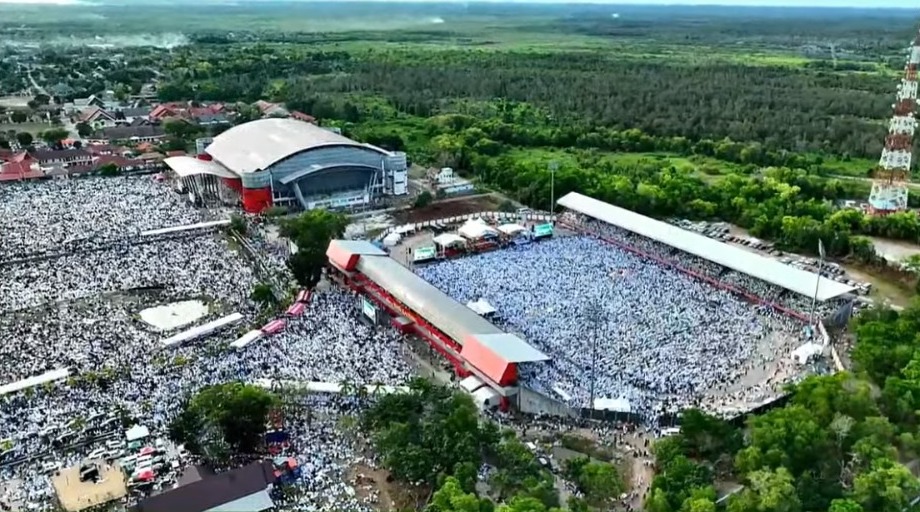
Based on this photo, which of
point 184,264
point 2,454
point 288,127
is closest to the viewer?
point 2,454

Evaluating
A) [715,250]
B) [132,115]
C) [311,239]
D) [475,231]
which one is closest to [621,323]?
[715,250]

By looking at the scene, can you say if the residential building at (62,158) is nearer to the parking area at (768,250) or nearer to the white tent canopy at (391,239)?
the white tent canopy at (391,239)

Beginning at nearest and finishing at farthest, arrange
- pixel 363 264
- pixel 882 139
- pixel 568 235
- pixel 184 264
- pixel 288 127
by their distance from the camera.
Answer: pixel 363 264
pixel 184 264
pixel 568 235
pixel 288 127
pixel 882 139

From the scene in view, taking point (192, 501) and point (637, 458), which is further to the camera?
point (637, 458)

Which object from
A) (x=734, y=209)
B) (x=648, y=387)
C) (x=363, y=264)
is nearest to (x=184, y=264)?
(x=363, y=264)

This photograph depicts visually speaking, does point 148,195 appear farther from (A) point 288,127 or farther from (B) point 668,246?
(B) point 668,246

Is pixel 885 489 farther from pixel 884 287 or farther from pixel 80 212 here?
pixel 80 212
